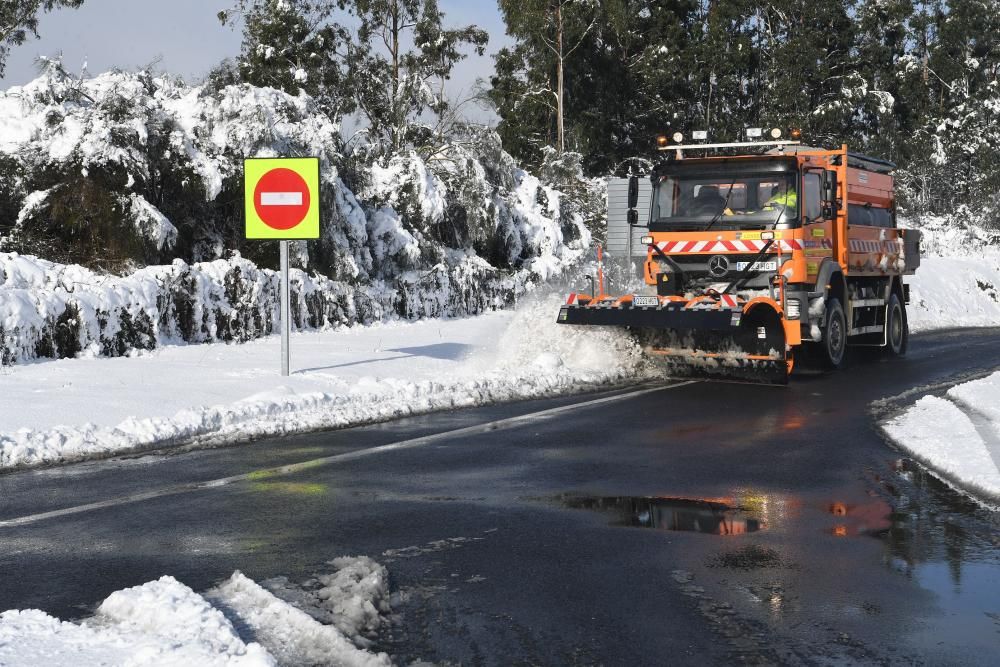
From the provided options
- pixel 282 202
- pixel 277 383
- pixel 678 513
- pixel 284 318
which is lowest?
pixel 678 513

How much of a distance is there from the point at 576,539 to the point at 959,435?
16.9 ft

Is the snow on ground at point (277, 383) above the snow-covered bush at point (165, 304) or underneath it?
underneath

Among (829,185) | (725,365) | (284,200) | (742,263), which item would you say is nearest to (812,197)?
(829,185)

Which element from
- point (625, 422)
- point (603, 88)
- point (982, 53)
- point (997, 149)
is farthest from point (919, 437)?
point (982, 53)

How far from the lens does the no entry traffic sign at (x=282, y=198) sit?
45.5 ft

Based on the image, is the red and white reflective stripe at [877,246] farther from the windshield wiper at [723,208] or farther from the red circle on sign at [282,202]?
the red circle on sign at [282,202]

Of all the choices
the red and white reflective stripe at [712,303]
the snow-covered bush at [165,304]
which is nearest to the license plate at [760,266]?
the red and white reflective stripe at [712,303]

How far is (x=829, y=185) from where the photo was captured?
1579cm

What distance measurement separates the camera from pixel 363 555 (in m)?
6.08

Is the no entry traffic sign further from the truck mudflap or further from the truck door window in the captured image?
the truck door window

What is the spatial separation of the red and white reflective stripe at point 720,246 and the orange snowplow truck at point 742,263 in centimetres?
1

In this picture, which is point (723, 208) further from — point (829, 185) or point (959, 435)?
point (959, 435)

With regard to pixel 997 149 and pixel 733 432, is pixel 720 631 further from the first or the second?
pixel 997 149

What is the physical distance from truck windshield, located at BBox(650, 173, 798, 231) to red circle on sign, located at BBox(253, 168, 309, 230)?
5.07 m
